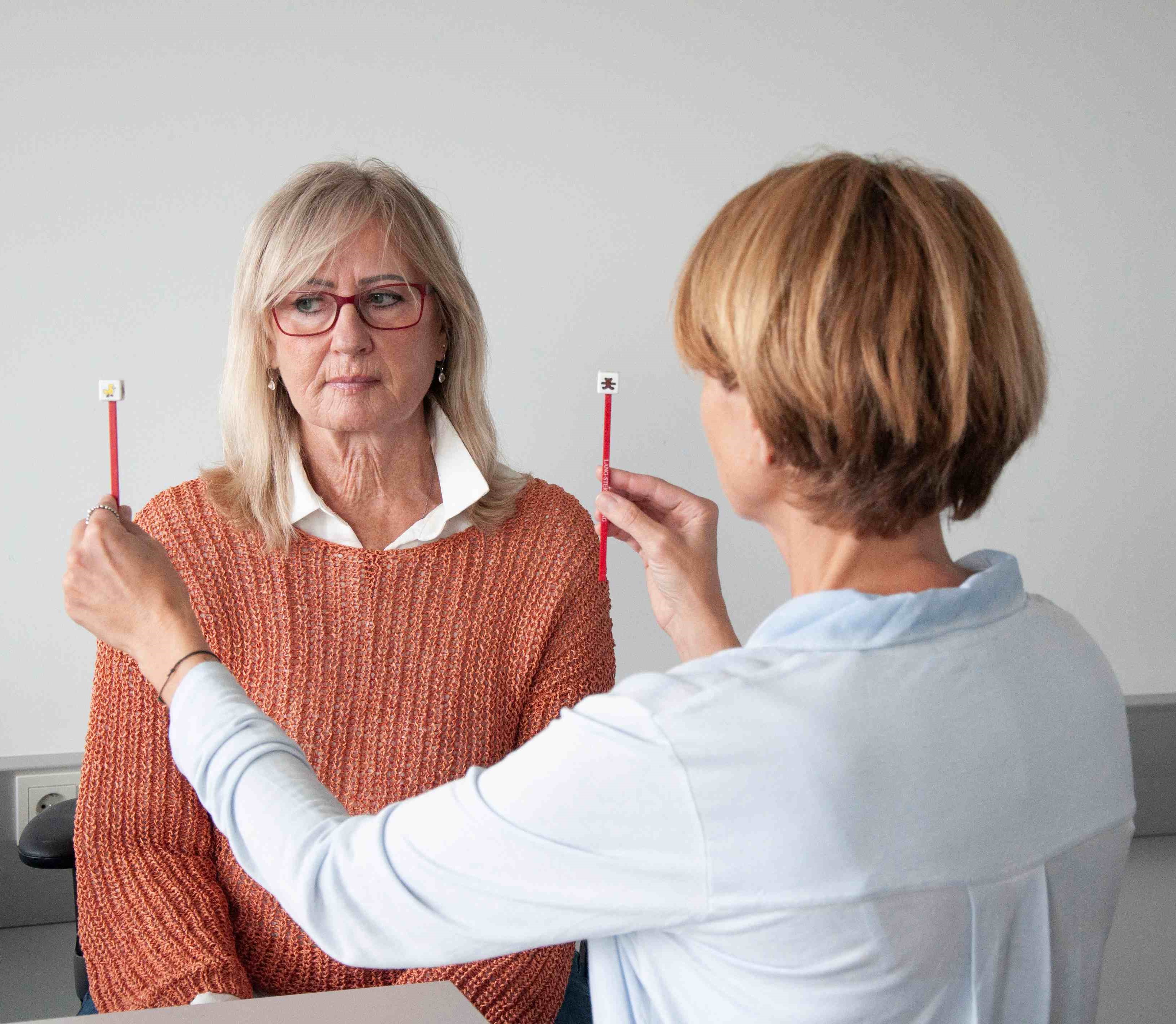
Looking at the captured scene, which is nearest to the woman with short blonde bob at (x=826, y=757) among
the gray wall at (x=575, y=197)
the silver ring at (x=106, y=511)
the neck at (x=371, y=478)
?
the silver ring at (x=106, y=511)

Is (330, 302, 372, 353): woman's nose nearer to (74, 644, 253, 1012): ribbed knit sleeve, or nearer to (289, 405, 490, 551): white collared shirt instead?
(289, 405, 490, 551): white collared shirt

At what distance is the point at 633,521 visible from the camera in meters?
1.27

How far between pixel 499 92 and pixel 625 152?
236 millimetres

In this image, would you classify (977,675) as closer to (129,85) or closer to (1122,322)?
(129,85)

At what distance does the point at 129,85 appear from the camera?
182 centimetres

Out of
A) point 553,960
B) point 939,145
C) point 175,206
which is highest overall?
point 939,145

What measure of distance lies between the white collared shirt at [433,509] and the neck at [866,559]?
70 centimetres

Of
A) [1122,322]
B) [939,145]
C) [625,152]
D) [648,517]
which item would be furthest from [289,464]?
[1122,322]

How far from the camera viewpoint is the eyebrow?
1.42m

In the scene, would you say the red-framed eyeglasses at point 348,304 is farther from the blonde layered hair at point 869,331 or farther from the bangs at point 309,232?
the blonde layered hair at point 869,331

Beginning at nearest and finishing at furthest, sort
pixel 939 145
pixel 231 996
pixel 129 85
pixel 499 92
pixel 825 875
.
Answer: pixel 825 875 → pixel 231 996 → pixel 129 85 → pixel 499 92 → pixel 939 145

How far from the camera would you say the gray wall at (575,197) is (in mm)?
1832

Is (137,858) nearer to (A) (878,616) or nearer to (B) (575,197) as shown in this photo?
(A) (878,616)

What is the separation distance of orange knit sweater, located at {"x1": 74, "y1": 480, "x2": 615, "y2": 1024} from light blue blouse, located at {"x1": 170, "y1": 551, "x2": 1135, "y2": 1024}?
611 millimetres
